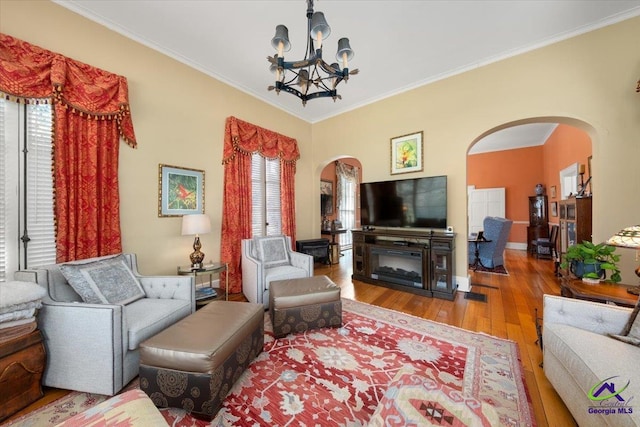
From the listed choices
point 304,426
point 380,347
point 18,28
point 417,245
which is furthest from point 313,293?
point 18,28

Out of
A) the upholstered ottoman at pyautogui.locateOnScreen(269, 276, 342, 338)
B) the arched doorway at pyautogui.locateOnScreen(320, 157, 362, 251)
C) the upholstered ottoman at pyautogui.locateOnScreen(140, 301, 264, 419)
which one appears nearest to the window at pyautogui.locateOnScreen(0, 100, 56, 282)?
the upholstered ottoman at pyautogui.locateOnScreen(140, 301, 264, 419)

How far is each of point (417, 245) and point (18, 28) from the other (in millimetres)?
4852

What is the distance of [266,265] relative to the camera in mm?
3254

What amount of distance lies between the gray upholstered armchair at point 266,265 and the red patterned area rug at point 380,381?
0.50m

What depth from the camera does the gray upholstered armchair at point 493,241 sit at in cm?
455

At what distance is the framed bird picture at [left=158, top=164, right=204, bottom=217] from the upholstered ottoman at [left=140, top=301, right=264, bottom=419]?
1.95 meters

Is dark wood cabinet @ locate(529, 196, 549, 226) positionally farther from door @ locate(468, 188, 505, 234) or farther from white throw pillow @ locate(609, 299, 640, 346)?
white throw pillow @ locate(609, 299, 640, 346)

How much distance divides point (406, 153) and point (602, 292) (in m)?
2.76

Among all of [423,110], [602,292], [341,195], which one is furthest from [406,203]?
[341,195]

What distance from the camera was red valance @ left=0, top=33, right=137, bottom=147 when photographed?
1.98 metres

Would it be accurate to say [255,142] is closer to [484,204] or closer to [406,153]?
[406,153]

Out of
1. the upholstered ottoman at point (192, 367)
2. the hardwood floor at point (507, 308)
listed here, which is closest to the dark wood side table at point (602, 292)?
the hardwood floor at point (507, 308)

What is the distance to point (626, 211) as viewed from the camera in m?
2.49

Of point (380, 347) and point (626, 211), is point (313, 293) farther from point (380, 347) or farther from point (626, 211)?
point (626, 211)
